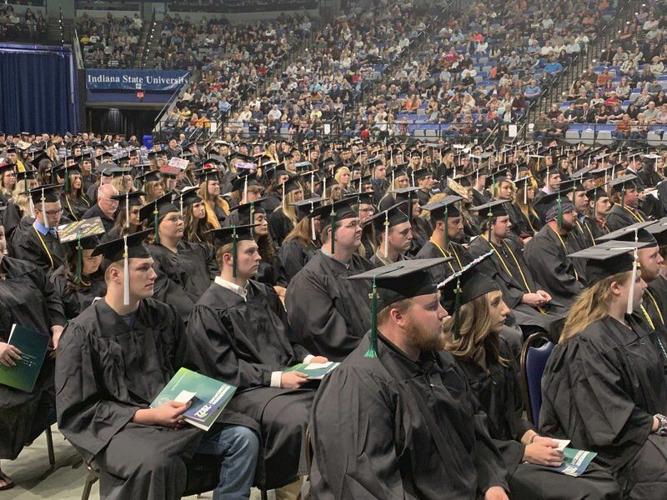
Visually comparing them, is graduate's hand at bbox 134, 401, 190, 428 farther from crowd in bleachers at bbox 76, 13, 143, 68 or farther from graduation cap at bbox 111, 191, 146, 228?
crowd in bleachers at bbox 76, 13, 143, 68

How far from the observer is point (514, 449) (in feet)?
13.1

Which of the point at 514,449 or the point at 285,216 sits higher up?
the point at 285,216

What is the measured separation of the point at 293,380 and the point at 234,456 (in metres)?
0.64

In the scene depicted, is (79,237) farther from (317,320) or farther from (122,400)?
(122,400)

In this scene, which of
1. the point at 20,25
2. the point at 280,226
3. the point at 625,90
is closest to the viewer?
the point at 280,226

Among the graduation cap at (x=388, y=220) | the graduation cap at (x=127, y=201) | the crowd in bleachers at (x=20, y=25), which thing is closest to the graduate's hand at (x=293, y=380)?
the graduation cap at (x=388, y=220)

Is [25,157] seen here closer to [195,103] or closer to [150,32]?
[195,103]

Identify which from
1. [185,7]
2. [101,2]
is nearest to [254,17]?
[185,7]

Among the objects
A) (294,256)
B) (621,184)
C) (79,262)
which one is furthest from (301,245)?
(621,184)

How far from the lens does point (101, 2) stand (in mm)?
35781

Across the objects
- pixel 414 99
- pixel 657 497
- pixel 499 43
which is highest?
pixel 499 43

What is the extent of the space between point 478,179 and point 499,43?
19.0 m

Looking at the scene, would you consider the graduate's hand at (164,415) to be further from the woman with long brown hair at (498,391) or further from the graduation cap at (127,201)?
the graduation cap at (127,201)

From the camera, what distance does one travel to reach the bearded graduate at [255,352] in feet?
14.9
